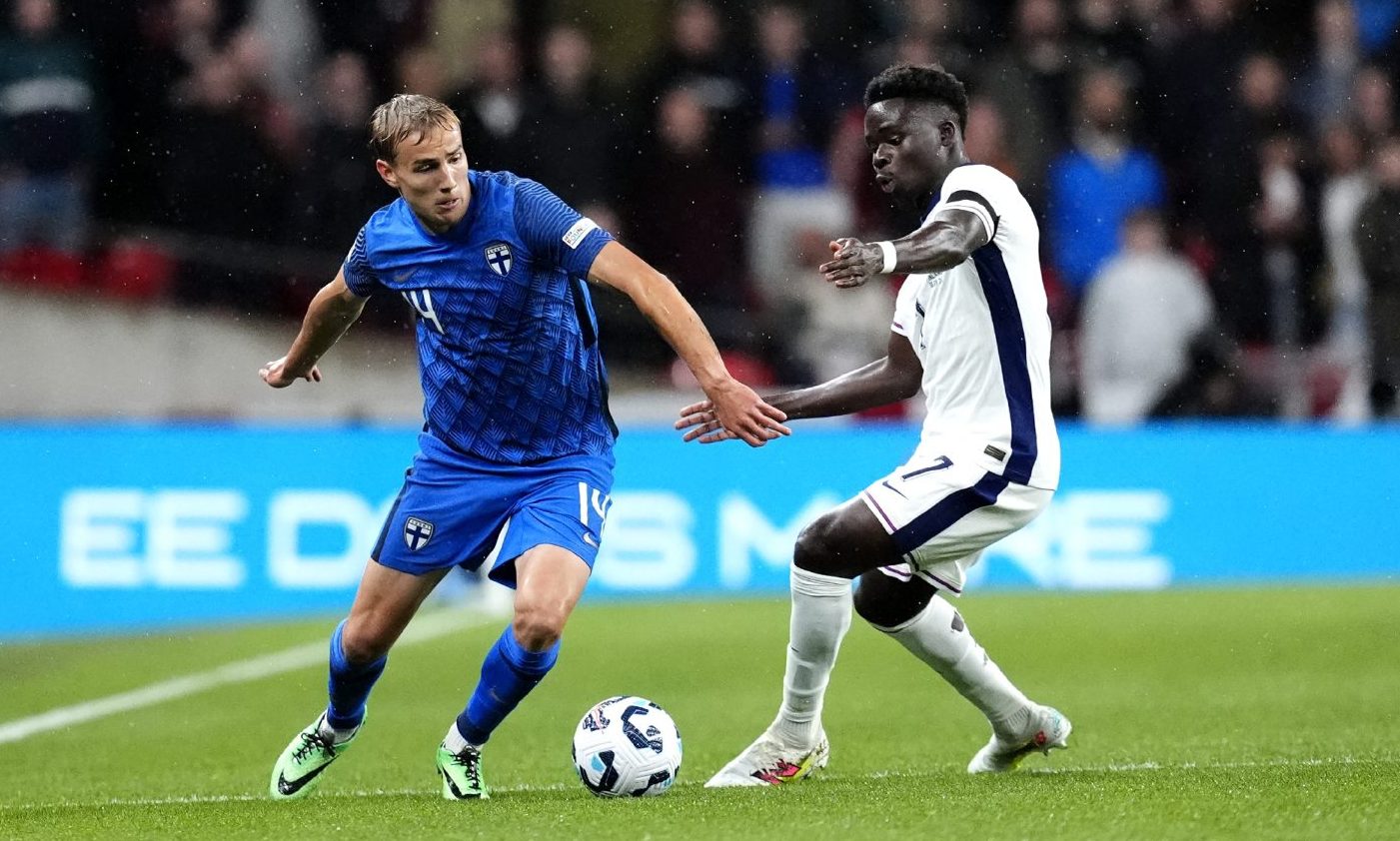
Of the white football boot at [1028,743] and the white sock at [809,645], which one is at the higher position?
the white sock at [809,645]

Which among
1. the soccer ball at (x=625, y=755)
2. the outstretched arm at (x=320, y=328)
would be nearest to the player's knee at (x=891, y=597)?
the soccer ball at (x=625, y=755)

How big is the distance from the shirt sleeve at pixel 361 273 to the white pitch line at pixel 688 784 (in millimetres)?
1442

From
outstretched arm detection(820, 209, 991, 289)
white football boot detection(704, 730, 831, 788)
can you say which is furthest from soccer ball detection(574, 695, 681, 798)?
outstretched arm detection(820, 209, 991, 289)

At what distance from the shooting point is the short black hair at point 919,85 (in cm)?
554

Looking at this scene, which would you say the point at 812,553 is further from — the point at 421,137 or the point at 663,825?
the point at 421,137

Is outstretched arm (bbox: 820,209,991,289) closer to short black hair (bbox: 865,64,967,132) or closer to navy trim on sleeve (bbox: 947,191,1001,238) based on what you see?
navy trim on sleeve (bbox: 947,191,1001,238)

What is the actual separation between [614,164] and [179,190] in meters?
2.74

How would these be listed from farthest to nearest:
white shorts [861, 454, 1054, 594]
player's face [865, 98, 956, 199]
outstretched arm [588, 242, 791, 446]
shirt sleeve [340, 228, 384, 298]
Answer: shirt sleeve [340, 228, 384, 298]
player's face [865, 98, 956, 199]
white shorts [861, 454, 1054, 594]
outstretched arm [588, 242, 791, 446]

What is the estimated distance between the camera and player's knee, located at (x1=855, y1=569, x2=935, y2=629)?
568cm

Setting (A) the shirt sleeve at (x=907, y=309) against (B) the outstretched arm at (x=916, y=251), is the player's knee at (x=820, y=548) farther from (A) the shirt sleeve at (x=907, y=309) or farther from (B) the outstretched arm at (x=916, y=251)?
(B) the outstretched arm at (x=916, y=251)

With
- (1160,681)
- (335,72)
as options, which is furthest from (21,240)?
(1160,681)

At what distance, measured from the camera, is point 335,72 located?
12.8 metres

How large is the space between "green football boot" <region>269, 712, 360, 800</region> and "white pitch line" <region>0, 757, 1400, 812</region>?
0.06m

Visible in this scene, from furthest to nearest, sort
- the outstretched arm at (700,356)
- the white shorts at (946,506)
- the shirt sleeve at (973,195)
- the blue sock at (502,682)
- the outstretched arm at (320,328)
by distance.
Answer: the outstretched arm at (320,328), the white shorts at (946,506), the blue sock at (502,682), the shirt sleeve at (973,195), the outstretched arm at (700,356)
